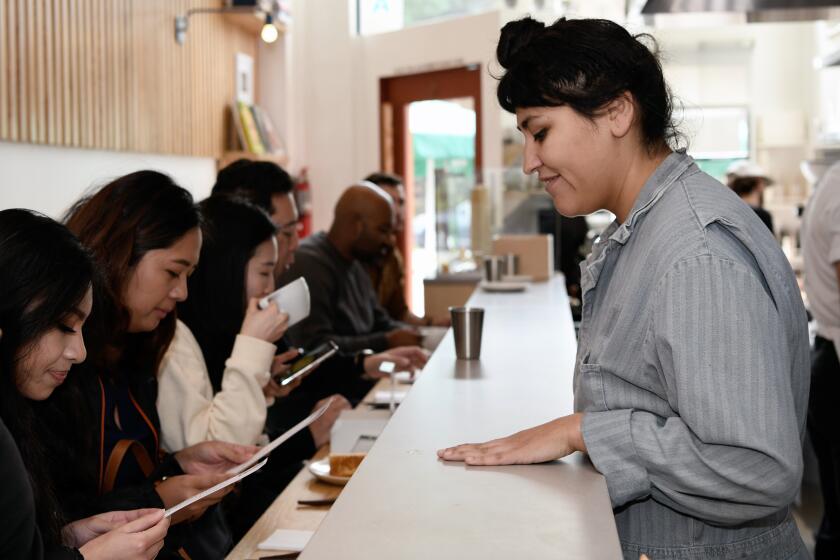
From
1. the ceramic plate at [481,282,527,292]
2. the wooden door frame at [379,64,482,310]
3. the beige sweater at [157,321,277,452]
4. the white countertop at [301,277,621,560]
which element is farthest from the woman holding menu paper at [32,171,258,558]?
the wooden door frame at [379,64,482,310]

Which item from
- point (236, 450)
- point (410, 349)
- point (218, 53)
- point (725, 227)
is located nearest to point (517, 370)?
point (236, 450)

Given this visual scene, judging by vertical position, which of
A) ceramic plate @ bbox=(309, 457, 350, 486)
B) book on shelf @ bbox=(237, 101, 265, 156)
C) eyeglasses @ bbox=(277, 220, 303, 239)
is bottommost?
ceramic plate @ bbox=(309, 457, 350, 486)

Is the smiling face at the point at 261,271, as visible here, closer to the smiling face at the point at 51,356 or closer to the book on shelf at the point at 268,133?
the smiling face at the point at 51,356

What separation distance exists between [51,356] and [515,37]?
86cm

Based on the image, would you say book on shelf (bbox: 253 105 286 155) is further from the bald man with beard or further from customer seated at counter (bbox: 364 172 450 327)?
the bald man with beard

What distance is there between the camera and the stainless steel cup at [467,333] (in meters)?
2.22

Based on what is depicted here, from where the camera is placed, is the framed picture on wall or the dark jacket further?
the framed picture on wall

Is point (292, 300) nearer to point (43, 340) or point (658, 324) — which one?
point (43, 340)

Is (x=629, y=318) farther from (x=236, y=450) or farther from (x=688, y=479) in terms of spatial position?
(x=236, y=450)

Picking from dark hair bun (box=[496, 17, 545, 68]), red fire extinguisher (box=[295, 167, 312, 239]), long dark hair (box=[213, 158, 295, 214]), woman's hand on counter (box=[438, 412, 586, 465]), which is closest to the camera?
woman's hand on counter (box=[438, 412, 586, 465])

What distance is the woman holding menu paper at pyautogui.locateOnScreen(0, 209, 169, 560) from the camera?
1460 mm

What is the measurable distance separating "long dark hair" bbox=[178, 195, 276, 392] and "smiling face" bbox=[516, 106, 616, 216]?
146 centimetres

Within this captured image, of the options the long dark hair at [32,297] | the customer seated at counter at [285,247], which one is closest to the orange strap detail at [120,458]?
the long dark hair at [32,297]

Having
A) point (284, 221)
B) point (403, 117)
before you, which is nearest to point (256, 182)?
point (284, 221)
